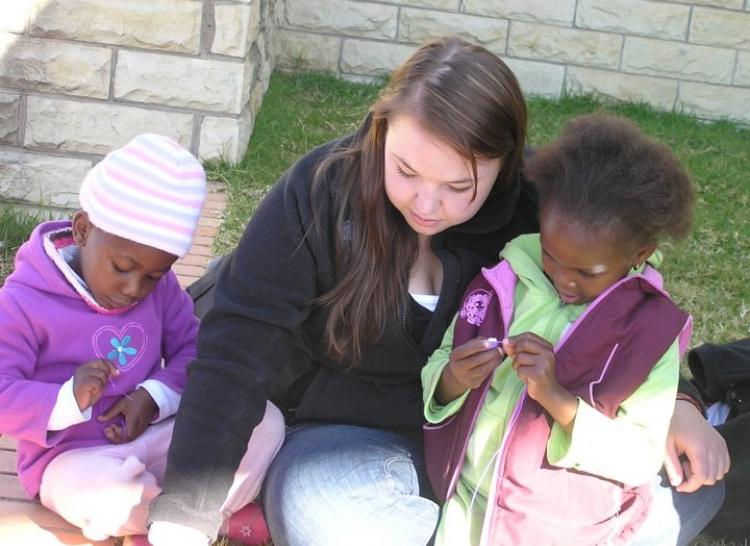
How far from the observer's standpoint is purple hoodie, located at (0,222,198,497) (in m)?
2.33

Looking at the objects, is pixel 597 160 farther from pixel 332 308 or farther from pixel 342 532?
pixel 342 532

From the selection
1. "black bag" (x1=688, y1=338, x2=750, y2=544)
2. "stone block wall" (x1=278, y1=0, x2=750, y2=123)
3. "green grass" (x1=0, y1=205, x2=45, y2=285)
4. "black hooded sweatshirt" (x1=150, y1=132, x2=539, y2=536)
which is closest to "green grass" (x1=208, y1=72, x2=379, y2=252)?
"stone block wall" (x1=278, y1=0, x2=750, y2=123)

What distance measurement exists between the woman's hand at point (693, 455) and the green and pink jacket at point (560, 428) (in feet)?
0.43

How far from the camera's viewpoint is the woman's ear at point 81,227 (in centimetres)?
245

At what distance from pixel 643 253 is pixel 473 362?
441 mm

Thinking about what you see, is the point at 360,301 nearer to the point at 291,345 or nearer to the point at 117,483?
the point at 291,345

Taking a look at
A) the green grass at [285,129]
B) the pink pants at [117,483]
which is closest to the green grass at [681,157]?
the green grass at [285,129]

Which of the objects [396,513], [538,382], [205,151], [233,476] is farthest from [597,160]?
[205,151]

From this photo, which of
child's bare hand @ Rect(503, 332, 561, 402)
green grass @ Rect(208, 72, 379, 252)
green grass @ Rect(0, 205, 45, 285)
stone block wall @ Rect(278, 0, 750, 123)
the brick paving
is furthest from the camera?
stone block wall @ Rect(278, 0, 750, 123)

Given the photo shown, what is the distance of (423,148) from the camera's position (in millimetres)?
2184

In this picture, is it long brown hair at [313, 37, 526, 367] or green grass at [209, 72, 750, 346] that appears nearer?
long brown hair at [313, 37, 526, 367]

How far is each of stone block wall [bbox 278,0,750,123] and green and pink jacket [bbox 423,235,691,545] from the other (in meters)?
4.19

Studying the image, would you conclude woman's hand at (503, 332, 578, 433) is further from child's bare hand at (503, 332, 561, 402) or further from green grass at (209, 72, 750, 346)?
green grass at (209, 72, 750, 346)

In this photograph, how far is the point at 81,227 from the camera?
96.9 inches
